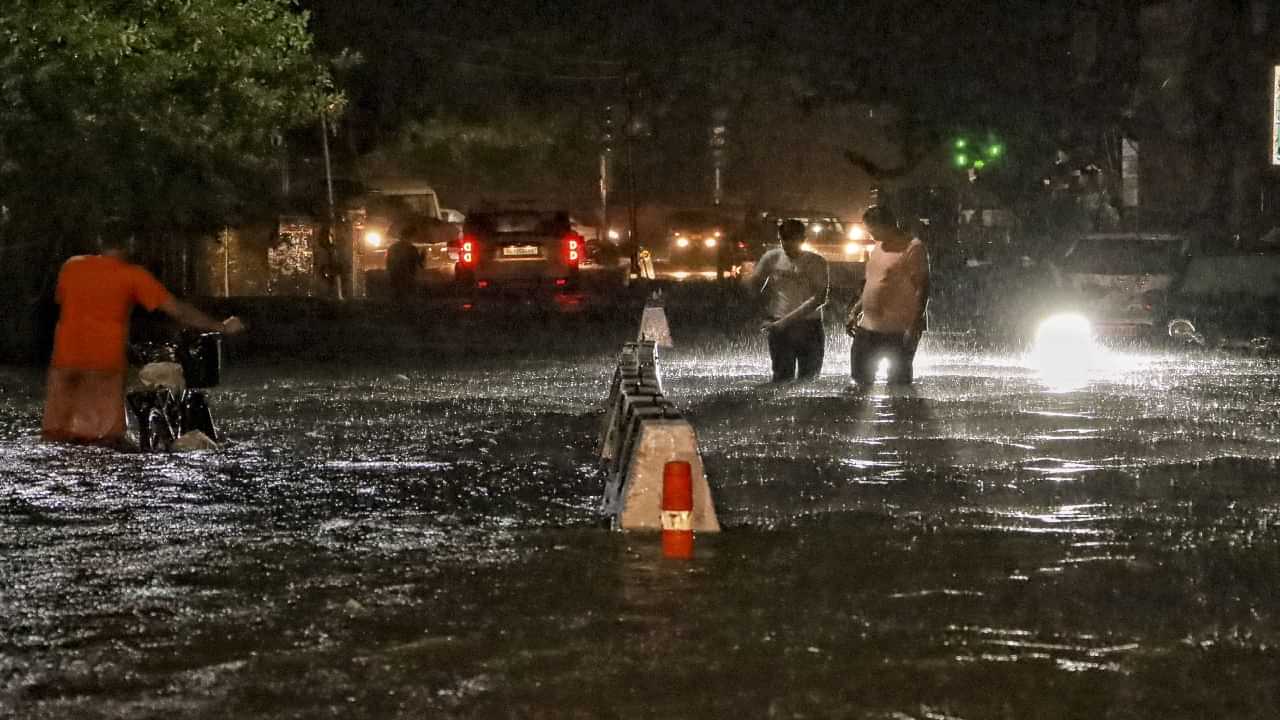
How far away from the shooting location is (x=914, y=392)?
18844 mm

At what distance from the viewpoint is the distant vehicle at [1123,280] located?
26016mm

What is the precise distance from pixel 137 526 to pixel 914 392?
9.33 metres

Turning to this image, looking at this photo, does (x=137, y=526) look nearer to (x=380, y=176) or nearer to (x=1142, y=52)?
(x=1142, y=52)

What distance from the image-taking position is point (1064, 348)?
25703mm

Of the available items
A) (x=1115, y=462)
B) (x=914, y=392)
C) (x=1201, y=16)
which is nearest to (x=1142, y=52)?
(x=1201, y=16)

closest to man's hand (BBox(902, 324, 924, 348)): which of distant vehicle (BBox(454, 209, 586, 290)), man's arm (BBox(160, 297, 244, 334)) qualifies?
man's arm (BBox(160, 297, 244, 334))

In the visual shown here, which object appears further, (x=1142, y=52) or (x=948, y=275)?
(x=1142, y=52)

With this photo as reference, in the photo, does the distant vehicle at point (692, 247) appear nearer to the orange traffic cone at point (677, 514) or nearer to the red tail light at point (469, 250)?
the red tail light at point (469, 250)

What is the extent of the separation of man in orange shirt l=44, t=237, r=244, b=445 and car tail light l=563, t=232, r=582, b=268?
815 inches

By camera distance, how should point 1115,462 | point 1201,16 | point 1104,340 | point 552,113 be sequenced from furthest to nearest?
point 552,113, point 1201,16, point 1104,340, point 1115,462

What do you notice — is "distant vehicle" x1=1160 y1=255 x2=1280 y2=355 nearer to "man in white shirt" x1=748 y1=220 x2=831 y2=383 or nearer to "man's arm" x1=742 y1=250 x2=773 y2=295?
"man in white shirt" x1=748 y1=220 x2=831 y2=383

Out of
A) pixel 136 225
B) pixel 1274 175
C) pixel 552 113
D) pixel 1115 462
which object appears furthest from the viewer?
pixel 552 113

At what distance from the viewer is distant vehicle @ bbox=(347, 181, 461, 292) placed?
41875 millimetres

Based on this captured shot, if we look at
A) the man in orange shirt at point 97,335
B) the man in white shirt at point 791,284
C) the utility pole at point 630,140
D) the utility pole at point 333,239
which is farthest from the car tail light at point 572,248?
the man in orange shirt at point 97,335
